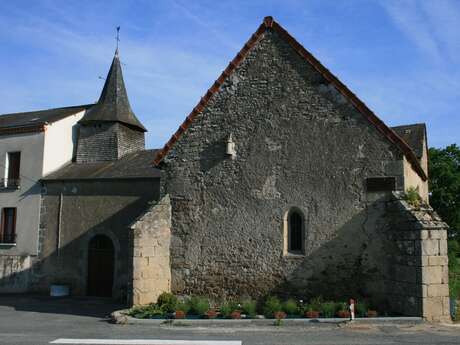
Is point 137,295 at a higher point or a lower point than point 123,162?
lower

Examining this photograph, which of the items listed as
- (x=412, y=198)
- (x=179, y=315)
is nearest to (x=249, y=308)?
(x=179, y=315)

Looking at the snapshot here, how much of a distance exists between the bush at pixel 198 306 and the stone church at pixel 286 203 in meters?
0.83

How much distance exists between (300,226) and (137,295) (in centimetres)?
447

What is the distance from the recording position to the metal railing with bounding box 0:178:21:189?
18734mm

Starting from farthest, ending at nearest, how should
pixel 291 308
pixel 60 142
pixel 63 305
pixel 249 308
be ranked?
1. pixel 60 142
2. pixel 63 305
3. pixel 249 308
4. pixel 291 308

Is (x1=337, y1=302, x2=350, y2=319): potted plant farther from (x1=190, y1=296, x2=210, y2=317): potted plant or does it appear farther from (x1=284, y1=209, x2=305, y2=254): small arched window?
(x1=190, y1=296, x2=210, y2=317): potted plant

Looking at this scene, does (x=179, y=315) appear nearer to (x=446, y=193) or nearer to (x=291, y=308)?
(x=291, y=308)

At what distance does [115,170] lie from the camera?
17.6m

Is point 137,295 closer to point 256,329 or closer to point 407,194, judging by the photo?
point 256,329

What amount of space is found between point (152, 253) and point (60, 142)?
9.38 m

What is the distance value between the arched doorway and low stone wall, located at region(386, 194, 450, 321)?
9995mm

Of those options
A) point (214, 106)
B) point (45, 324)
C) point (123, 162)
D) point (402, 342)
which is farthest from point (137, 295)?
point (123, 162)

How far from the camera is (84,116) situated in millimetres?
20750

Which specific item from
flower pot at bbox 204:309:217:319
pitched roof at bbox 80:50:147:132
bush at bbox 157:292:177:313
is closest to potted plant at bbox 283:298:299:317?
flower pot at bbox 204:309:217:319
